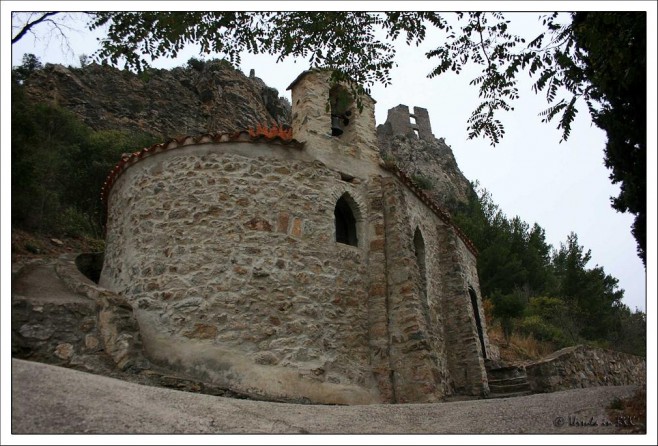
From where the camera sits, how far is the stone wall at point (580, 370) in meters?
10.9

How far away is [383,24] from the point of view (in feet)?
22.8

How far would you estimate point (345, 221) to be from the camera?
10.1 meters

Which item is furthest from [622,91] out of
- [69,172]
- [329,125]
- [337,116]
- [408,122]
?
[408,122]

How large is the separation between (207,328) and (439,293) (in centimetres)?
550

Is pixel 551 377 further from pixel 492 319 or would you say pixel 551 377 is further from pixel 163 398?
pixel 492 319

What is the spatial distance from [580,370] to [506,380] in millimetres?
1681

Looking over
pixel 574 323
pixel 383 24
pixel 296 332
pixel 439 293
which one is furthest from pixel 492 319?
pixel 383 24

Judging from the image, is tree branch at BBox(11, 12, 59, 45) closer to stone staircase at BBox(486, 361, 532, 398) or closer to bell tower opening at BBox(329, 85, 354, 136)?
bell tower opening at BBox(329, 85, 354, 136)

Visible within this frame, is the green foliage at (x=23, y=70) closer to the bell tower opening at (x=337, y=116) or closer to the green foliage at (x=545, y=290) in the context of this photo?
the bell tower opening at (x=337, y=116)

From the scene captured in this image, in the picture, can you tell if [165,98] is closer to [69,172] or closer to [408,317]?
[69,172]

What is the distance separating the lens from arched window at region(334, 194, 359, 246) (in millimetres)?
9938

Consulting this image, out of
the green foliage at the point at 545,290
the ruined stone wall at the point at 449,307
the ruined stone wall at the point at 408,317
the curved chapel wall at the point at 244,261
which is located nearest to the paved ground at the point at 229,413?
the ruined stone wall at the point at 408,317

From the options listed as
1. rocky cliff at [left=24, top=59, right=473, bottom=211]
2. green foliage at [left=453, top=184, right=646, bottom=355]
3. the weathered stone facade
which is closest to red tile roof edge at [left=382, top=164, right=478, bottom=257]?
the weathered stone facade

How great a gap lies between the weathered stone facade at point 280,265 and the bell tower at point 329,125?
3cm
